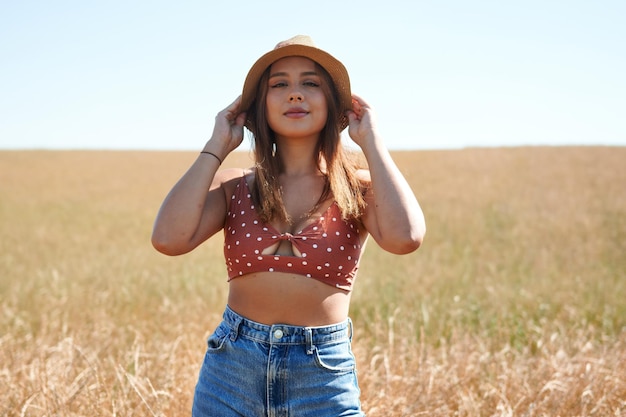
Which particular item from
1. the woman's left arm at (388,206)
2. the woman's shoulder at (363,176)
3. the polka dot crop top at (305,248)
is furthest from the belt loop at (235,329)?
the woman's shoulder at (363,176)

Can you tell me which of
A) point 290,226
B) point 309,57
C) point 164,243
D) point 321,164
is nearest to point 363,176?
point 321,164

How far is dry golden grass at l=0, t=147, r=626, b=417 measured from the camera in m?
3.53

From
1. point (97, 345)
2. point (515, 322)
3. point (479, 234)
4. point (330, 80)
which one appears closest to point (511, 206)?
point (479, 234)

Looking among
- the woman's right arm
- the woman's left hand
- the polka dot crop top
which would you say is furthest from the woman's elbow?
the woman's left hand

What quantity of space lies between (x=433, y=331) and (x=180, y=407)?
300 centimetres

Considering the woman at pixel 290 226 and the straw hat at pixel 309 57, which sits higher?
the straw hat at pixel 309 57

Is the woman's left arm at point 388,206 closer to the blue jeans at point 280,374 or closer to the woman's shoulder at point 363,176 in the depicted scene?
the woman's shoulder at point 363,176

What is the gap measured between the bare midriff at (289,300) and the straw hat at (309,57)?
80 cm

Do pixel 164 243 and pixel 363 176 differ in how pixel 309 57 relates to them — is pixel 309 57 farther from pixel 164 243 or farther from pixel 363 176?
pixel 164 243

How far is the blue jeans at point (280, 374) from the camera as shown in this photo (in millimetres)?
2104

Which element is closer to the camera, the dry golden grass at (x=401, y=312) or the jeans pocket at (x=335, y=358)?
the jeans pocket at (x=335, y=358)

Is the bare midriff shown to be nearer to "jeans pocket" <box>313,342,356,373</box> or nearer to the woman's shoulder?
"jeans pocket" <box>313,342,356,373</box>

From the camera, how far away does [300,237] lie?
2.22m

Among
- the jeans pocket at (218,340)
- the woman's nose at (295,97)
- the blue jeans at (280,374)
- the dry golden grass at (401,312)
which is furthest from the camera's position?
the dry golden grass at (401,312)
